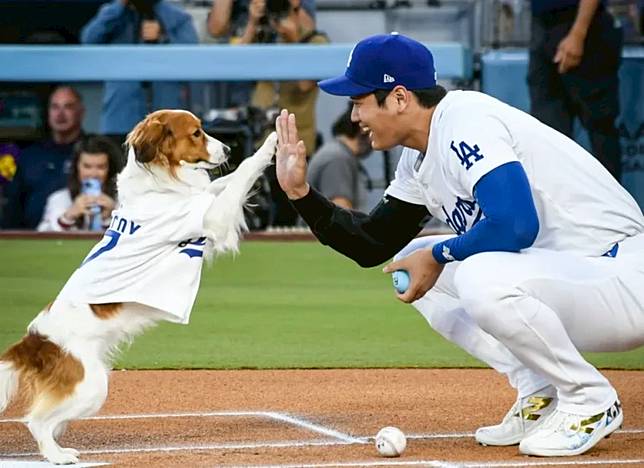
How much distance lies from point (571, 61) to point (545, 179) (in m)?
8.23

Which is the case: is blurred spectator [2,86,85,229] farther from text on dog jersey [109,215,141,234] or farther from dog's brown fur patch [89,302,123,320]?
dog's brown fur patch [89,302,123,320]

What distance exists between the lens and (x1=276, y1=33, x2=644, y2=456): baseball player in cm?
506

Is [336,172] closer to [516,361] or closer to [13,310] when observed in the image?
[13,310]

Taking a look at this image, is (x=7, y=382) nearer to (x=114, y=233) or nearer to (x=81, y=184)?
(x=114, y=233)

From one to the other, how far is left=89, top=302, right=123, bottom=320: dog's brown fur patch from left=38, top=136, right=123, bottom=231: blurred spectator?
8.70 meters

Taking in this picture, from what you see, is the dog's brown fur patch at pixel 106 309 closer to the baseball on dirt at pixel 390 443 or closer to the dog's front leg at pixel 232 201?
the dog's front leg at pixel 232 201

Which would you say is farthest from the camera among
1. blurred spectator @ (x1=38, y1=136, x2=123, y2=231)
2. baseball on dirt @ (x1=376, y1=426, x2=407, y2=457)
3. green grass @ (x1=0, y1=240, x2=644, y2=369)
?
blurred spectator @ (x1=38, y1=136, x2=123, y2=231)

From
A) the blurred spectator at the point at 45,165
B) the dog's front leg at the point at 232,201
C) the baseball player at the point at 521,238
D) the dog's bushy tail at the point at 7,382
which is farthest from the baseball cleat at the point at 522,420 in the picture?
the blurred spectator at the point at 45,165

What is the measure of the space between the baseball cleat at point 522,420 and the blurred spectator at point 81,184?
9144mm

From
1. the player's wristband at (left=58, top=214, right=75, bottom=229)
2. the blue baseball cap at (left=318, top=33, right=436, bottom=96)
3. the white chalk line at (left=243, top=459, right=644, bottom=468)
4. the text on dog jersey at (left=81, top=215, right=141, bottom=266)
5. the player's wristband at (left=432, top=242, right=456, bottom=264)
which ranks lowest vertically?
the player's wristband at (left=58, top=214, right=75, bottom=229)

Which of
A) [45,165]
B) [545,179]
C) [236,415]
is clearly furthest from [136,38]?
[545,179]

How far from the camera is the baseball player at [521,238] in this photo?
5059 millimetres

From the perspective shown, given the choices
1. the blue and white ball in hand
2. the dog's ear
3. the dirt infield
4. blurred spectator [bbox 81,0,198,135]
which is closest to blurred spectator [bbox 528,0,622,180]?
blurred spectator [bbox 81,0,198,135]

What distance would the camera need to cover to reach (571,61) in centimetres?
1322
